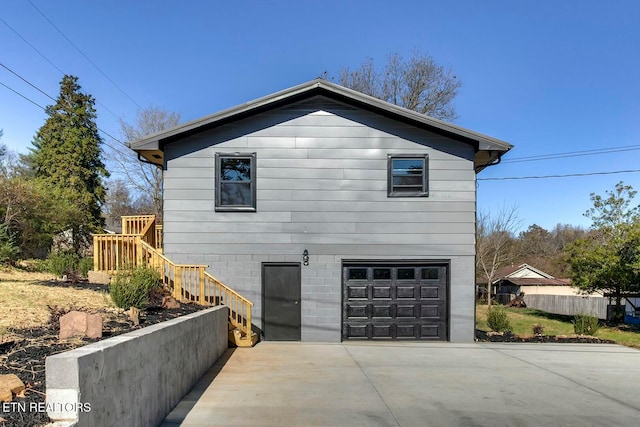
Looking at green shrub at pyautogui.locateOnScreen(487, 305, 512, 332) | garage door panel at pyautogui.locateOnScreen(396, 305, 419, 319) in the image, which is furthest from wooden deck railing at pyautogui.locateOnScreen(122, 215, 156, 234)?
green shrub at pyautogui.locateOnScreen(487, 305, 512, 332)

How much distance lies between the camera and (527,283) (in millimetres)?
41562

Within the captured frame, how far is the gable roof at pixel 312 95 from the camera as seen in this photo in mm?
10609

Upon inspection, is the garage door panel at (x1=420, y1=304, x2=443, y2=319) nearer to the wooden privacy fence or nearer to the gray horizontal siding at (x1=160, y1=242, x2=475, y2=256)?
the gray horizontal siding at (x1=160, y1=242, x2=475, y2=256)

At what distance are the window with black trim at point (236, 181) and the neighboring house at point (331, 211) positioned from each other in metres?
0.03

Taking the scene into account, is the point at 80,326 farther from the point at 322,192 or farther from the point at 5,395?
the point at 322,192

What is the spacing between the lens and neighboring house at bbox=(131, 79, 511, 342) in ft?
35.2

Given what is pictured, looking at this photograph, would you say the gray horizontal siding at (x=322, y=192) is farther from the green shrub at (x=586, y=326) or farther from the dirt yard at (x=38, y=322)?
the green shrub at (x=586, y=326)

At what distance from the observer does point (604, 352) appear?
9781 millimetres

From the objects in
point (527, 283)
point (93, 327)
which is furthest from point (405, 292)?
point (527, 283)

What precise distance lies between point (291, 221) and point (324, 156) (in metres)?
1.94

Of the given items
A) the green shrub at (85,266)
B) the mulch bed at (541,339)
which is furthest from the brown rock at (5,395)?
the mulch bed at (541,339)

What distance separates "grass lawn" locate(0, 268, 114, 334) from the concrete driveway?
7.37 ft

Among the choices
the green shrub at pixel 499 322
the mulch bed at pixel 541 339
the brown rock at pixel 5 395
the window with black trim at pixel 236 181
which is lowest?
the mulch bed at pixel 541 339

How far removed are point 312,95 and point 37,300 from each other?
780cm
